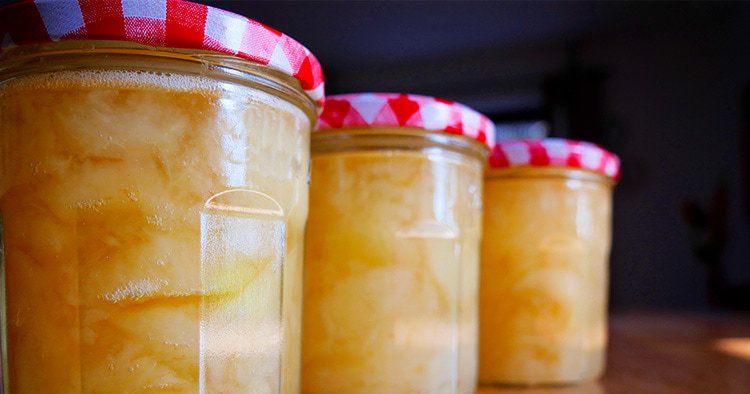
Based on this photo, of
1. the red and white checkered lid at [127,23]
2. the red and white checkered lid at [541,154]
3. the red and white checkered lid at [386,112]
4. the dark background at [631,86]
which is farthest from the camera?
the dark background at [631,86]

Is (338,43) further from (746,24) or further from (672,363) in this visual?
(672,363)

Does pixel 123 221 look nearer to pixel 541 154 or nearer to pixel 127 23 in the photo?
pixel 127 23

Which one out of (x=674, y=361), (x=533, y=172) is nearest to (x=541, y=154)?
(x=533, y=172)

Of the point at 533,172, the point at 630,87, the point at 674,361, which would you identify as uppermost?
the point at 630,87

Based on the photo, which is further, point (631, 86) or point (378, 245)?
point (631, 86)

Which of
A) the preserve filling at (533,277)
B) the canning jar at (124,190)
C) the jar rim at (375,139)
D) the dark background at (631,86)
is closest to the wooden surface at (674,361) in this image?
the preserve filling at (533,277)

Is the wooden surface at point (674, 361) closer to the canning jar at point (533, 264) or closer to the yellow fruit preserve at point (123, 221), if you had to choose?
the canning jar at point (533, 264)

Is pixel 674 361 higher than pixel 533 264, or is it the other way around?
pixel 533 264
